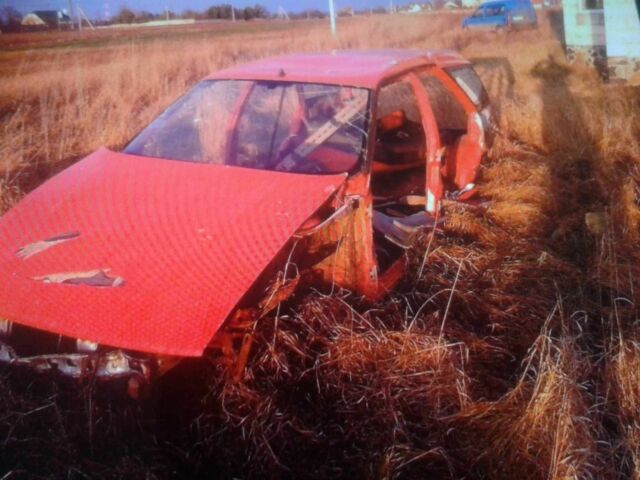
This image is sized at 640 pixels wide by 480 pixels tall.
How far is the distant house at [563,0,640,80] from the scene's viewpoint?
1123cm

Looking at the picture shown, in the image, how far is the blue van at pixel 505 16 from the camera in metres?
21.4

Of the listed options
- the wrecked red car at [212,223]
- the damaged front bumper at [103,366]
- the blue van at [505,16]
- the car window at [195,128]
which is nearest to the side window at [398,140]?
the wrecked red car at [212,223]

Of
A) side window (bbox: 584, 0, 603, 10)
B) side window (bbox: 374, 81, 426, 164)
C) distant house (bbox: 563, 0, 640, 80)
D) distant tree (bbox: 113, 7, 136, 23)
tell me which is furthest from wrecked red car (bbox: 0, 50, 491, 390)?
distant tree (bbox: 113, 7, 136, 23)

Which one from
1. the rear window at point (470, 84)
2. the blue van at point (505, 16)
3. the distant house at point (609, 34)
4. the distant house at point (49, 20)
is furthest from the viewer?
the blue van at point (505, 16)

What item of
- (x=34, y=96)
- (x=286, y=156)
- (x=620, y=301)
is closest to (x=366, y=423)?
(x=286, y=156)

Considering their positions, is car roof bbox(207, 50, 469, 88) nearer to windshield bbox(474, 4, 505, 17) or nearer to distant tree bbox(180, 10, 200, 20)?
windshield bbox(474, 4, 505, 17)

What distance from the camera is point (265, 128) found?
3451mm

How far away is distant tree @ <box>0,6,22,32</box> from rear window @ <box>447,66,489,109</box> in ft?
47.2

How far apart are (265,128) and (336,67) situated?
0.63 metres

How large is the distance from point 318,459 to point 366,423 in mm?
265

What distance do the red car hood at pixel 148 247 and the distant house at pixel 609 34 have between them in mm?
11695

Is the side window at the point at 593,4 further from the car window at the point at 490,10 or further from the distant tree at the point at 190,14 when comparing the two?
the distant tree at the point at 190,14

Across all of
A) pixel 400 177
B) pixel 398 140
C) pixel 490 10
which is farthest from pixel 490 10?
pixel 400 177

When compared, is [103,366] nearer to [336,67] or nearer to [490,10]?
[336,67]
